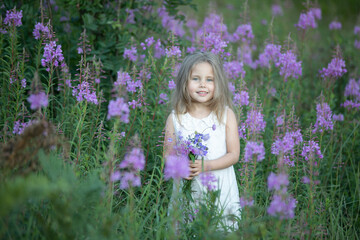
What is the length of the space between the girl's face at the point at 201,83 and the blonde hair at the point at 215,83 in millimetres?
32

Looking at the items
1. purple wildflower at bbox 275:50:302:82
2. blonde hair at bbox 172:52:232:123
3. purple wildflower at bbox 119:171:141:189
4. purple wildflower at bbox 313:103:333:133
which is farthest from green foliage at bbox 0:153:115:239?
purple wildflower at bbox 275:50:302:82

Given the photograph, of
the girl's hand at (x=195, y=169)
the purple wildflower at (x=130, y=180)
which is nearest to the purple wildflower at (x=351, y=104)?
the girl's hand at (x=195, y=169)

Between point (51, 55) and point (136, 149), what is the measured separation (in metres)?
1.81

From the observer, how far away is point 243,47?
17.9 ft

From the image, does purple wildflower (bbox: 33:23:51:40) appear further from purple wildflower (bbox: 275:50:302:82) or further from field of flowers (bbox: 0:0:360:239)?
purple wildflower (bbox: 275:50:302:82)

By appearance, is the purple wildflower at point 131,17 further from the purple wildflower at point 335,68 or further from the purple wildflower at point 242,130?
the purple wildflower at point 335,68

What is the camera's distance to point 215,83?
10.7 feet

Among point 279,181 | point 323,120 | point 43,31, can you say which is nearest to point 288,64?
point 323,120

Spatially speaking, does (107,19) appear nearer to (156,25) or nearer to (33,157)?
(156,25)

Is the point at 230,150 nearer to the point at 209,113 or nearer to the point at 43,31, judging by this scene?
the point at 209,113

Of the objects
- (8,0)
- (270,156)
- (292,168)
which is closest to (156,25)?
(8,0)

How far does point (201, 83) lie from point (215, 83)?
0.15 metres

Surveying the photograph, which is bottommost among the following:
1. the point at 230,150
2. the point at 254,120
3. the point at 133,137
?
the point at 230,150

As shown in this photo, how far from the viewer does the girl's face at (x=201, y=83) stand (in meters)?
3.20
